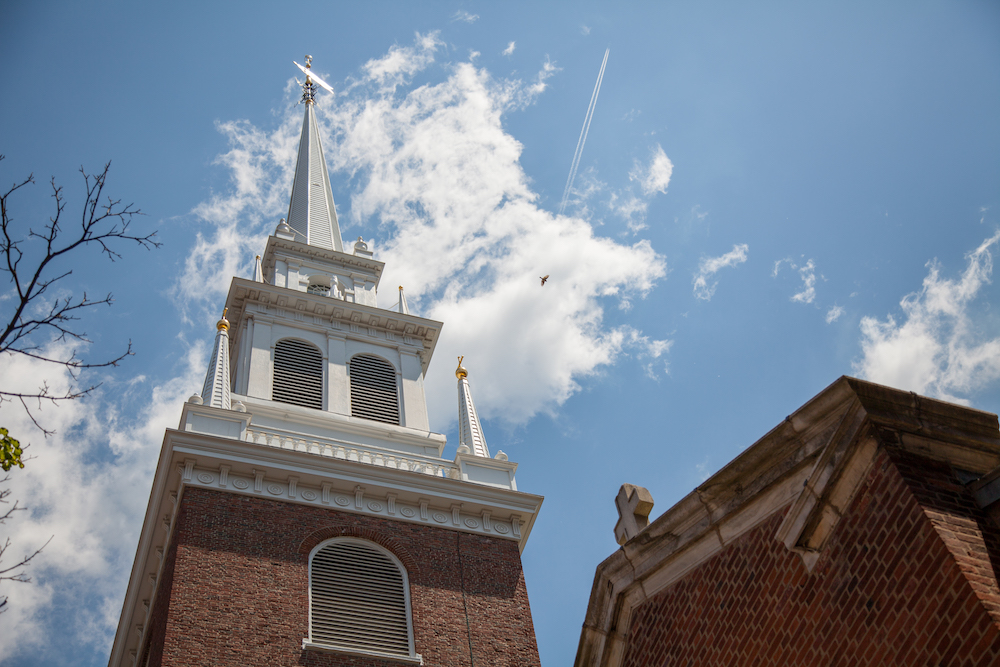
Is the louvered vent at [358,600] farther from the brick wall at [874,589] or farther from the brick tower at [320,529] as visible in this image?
the brick wall at [874,589]

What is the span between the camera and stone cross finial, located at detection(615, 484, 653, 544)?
36.9 ft

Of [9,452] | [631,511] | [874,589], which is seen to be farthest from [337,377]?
[874,589]

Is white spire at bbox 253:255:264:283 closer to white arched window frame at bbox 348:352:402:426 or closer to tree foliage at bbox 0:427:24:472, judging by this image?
white arched window frame at bbox 348:352:402:426

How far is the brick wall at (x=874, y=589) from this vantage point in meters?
6.79

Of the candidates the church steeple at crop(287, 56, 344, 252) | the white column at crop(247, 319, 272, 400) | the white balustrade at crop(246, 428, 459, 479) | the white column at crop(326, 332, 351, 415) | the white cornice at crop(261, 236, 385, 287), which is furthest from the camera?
the church steeple at crop(287, 56, 344, 252)

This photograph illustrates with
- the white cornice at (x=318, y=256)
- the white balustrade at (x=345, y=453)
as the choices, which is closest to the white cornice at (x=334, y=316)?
the white cornice at (x=318, y=256)

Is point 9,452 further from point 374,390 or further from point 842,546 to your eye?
point 374,390

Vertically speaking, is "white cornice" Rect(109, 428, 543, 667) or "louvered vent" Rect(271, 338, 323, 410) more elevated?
"louvered vent" Rect(271, 338, 323, 410)

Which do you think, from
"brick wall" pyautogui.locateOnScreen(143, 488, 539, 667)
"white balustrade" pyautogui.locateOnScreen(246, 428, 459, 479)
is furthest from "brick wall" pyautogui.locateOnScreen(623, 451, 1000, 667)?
"white balustrade" pyautogui.locateOnScreen(246, 428, 459, 479)

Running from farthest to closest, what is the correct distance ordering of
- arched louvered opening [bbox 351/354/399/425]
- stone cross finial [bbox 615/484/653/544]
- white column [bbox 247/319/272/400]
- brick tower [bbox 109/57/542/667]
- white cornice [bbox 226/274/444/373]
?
white cornice [bbox 226/274/444/373] → arched louvered opening [bbox 351/354/399/425] → white column [bbox 247/319/272/400] → brick tower [bbox 109/57/542/667] → stone cross finial [bbox 615/484/653/544]

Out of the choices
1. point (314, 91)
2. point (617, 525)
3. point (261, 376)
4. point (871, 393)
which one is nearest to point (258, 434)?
point (261, 376)

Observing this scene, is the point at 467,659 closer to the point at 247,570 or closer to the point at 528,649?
the point at 528,649

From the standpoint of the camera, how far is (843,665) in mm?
7695

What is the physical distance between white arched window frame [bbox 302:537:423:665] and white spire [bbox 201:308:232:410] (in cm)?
486
